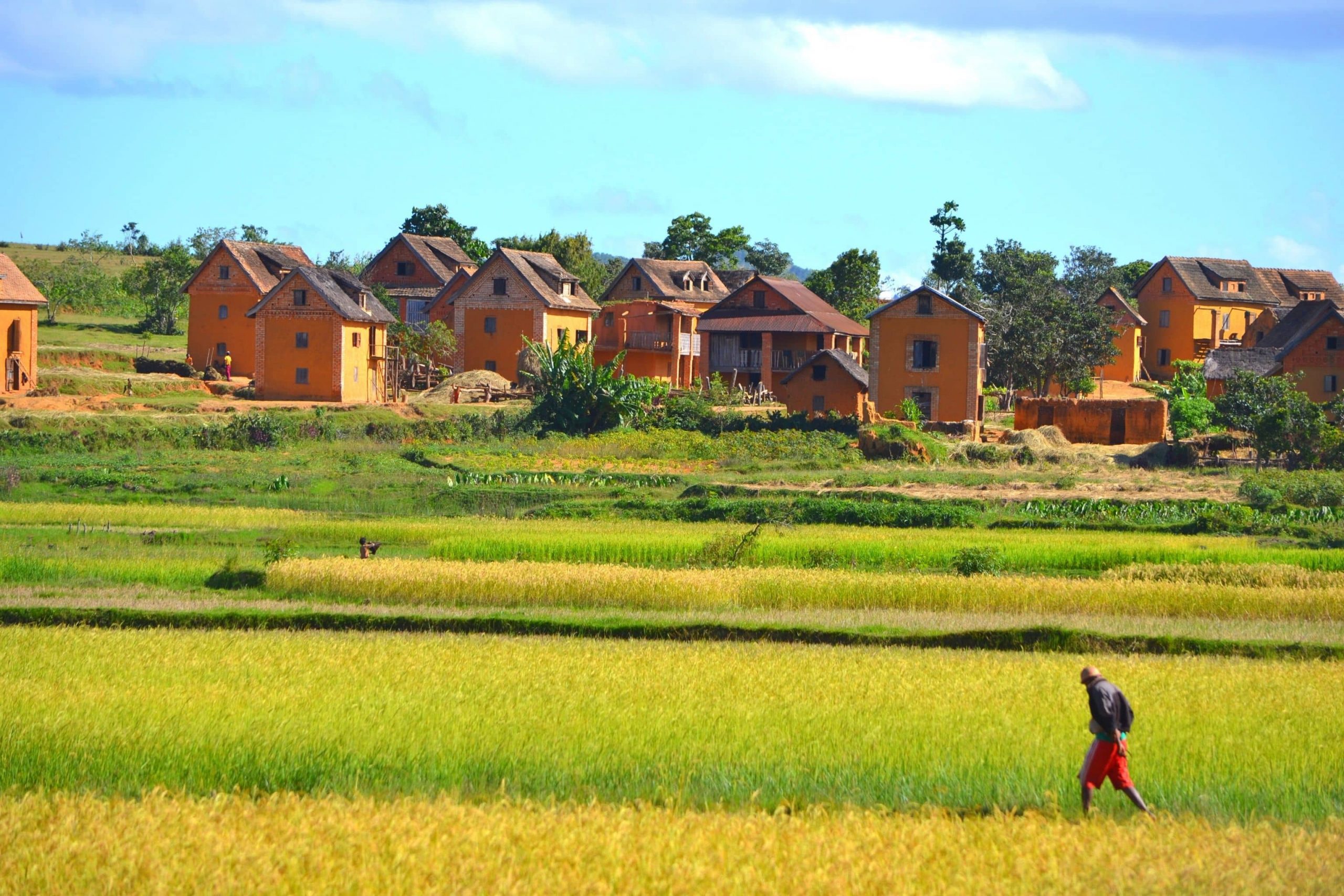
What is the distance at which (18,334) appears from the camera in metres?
49.8

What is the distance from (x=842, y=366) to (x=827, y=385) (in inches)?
35.6

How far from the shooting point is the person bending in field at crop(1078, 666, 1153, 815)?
11070 mm

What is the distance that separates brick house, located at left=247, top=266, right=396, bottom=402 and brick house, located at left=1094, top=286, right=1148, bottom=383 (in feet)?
132

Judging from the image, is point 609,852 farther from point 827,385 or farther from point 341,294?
point 341,294

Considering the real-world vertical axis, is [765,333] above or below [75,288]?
below

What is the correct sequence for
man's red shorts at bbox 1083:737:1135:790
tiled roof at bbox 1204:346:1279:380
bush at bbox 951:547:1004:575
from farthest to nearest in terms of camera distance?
tiled roof at bbox 1204:346:1279:380, bush at bbox 951:547:1004:575, man's red shorts at bbox 1083:737:1135:790

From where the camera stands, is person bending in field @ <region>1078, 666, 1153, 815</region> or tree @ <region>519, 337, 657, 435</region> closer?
person bending in field @ <region>1078, 666, 1153, 815</region>

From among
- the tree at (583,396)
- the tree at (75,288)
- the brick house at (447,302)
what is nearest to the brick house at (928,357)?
the tree at (583,396)

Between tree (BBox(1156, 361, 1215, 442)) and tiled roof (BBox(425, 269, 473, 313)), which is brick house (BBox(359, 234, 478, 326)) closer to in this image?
tiled roof (BBox(425, 269, 473, 313))

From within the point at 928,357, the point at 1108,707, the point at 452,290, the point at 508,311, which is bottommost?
the point at 1108,707

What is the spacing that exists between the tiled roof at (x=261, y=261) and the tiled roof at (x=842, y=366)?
74.8 ft

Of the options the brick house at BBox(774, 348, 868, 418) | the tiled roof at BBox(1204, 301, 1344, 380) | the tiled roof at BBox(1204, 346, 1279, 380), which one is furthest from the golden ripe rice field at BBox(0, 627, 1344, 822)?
the tiled roof at BBox(1204, 346, 1279, 380)

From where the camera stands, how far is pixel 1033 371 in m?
62.3

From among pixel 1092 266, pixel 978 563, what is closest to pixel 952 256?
pixel 1092 266
